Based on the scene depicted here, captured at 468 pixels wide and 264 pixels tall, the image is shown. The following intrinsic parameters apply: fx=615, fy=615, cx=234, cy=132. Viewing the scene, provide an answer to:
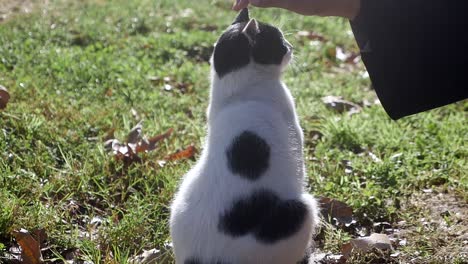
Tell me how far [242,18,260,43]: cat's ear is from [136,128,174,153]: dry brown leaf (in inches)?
48.4

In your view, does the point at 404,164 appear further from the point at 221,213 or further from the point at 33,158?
the point at 33,158

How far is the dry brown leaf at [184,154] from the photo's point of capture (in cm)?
371

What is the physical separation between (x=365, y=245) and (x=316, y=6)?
1175mm

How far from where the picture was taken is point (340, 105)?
466cm

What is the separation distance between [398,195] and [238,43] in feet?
4.54

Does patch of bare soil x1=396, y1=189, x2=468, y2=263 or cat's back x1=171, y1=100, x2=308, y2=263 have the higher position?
cat's back x1=171, y1=100, x2=308, y2=263

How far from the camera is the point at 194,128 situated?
4.10 m

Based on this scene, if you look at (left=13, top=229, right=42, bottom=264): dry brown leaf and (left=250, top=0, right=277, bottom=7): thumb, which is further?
(left=13, top=229, right=42, bottom=264): dry brown leaf

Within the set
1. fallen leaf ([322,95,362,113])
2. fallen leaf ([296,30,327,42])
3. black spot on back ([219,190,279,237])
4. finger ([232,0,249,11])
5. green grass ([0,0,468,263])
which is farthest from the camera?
fallen leaf ([296,30,327,42])

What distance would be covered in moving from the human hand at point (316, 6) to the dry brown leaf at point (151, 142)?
130 centimetres

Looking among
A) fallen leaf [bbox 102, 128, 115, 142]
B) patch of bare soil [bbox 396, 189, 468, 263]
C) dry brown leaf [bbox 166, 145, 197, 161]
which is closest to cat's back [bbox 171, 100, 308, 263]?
patch of bare soil [bbox 396, 189, 468, 263]

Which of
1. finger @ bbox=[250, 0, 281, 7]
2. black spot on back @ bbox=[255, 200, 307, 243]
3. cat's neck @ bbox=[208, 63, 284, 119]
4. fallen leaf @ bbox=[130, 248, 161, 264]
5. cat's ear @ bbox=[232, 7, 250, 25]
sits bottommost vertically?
fallen leaf @ bbox=[130, 248, 161, 264]

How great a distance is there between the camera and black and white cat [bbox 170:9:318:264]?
237 centimetres

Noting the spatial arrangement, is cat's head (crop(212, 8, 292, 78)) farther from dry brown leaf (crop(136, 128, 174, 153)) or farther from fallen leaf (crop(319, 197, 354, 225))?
dry brown leaf (crop(136, 128, 174, 153))
